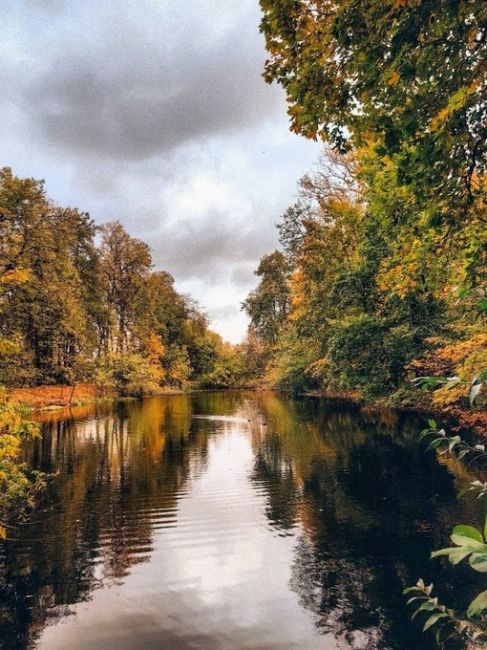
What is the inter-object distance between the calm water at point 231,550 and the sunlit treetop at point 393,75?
520 centimetres

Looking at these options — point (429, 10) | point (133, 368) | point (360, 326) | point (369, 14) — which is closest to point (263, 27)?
point (369, 14)

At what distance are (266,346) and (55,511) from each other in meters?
49.5

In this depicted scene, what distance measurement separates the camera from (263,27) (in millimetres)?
4082

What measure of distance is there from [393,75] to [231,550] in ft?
23.9

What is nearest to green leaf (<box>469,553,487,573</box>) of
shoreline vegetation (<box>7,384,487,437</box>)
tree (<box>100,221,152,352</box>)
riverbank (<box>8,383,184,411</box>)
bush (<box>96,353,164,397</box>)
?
shoreline vegetation (<box>7,384,487,437</box>)

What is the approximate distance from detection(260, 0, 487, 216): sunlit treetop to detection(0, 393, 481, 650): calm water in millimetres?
5198

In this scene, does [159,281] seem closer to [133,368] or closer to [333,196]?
[133,368]

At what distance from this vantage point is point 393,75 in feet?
11.9

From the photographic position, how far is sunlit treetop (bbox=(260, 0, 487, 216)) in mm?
3584

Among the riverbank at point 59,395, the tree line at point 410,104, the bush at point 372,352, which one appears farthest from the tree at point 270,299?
the tree line at point 410,104

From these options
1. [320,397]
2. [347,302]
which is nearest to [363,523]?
[347,302]

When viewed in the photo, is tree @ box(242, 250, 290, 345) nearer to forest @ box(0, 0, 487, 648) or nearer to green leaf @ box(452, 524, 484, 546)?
forest @ box(0, 0, 487, 648)

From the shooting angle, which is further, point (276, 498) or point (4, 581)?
point (276, 498)

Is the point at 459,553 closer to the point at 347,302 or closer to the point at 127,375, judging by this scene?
the point at 347,302
